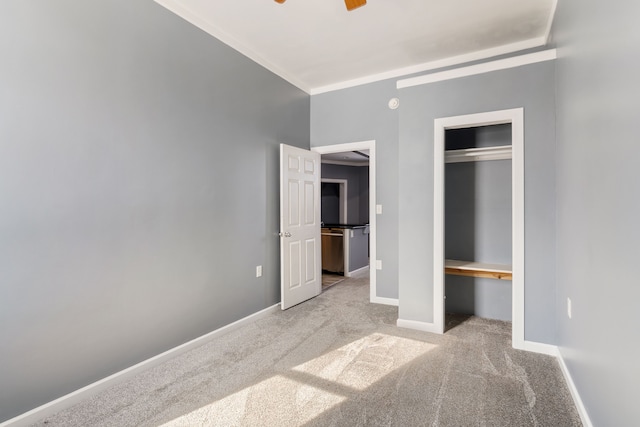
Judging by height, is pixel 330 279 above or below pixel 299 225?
below

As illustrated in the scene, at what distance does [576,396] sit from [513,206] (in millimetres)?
1396

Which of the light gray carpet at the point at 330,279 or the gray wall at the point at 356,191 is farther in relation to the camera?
the gray wall at the point at 356,191

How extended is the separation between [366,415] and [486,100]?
8.71ft

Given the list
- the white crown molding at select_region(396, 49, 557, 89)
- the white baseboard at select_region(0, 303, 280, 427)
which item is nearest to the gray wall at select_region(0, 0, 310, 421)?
the white baseboard at select_region(0, 303, 280, 427)

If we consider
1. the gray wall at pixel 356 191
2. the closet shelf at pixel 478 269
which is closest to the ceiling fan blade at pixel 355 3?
the closet shelf at pixel 478 269

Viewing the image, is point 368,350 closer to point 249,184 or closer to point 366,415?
point 366,415

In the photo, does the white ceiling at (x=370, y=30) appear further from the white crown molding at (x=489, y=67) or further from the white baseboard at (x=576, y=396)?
the white baseboard at (x=576, y=396)

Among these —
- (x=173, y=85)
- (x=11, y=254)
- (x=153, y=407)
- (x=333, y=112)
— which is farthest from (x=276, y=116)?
(x=153, y=407)

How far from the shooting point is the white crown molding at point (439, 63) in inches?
128

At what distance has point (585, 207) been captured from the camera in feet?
5.69

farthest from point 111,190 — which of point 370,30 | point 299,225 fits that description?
point 370,30

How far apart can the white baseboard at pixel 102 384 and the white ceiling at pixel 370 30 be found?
9.18ft

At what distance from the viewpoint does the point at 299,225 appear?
398cm

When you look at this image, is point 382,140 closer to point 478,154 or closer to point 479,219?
point 478,154
